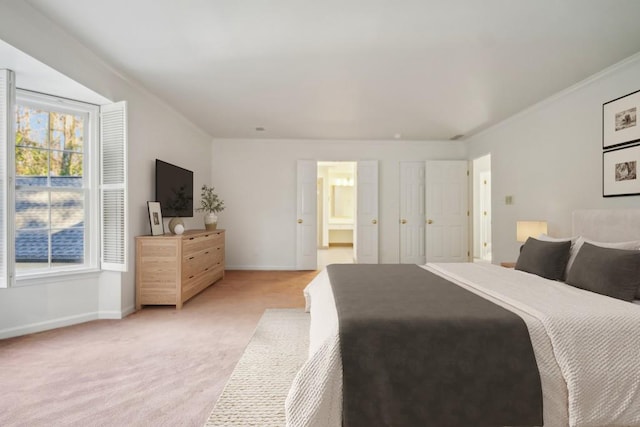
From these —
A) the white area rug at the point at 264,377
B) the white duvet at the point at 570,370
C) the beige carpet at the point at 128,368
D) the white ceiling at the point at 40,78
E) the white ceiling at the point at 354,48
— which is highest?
the white ceiling at the point at 354,48

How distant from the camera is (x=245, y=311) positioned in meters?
3.56

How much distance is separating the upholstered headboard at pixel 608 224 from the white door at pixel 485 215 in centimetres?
441

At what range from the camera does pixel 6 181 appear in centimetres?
247

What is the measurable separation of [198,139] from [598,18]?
17.5ft

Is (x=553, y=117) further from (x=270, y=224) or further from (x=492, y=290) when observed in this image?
(x=270, y=224)

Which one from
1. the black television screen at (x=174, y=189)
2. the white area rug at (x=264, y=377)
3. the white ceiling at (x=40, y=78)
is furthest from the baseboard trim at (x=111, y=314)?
the white ceiling at (x=40, y=78)

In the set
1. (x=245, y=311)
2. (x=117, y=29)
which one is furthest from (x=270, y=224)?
(x=117, y=29)

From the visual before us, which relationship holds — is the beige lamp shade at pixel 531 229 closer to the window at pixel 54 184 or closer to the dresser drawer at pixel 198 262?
the dresser drawer at pixel 198 262

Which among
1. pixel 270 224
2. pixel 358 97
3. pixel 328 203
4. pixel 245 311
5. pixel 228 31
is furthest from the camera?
pixel 328 203

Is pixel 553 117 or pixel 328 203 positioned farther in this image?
pixel 328 203

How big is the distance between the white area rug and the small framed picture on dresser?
180cm

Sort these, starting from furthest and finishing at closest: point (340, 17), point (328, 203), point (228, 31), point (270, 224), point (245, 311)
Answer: point (328, 203) → point (270, 224) → point (245, 311) → point (228, 31) → point (340, 17)

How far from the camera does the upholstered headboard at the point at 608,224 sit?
2660 millimetres

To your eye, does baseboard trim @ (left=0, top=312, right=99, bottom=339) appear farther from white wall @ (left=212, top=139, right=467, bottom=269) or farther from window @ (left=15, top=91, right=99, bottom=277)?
white wall @ (left=212, top=139, right=467, bottom=269)
